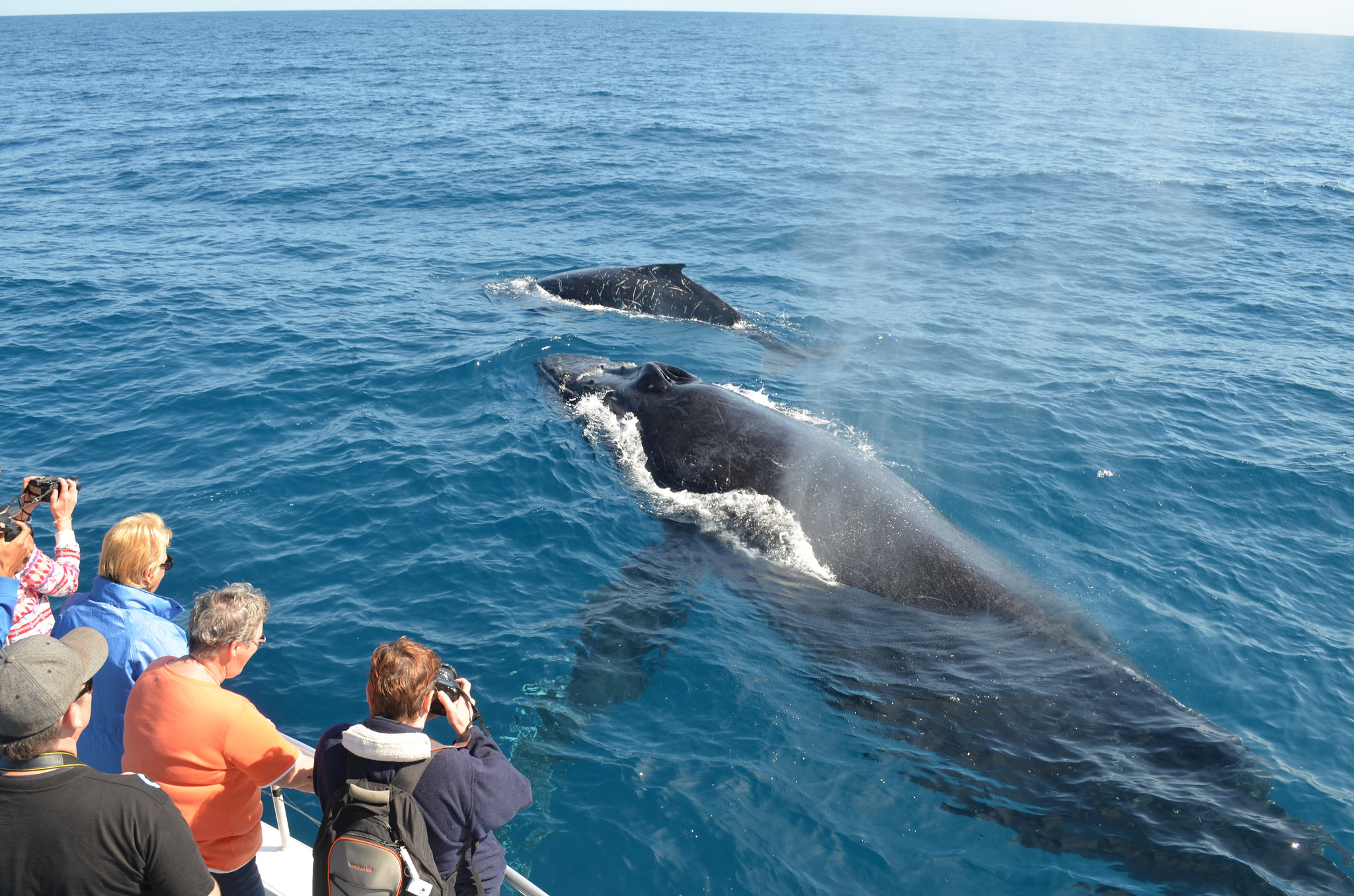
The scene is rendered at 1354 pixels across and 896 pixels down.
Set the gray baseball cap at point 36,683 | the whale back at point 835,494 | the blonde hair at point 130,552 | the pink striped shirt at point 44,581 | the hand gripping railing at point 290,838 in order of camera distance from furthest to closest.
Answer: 1. the whale back at point 835,494
2. the pink striped shirt at point 44,581
3. the blonde hair at point 130,552
4. the hand gripping railing at point 290,838
5. the gray baseball cap at point 36,683

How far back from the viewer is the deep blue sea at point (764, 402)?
8562 millimetres

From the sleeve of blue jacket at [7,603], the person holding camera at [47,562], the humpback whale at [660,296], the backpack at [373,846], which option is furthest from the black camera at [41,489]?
the humpback whale at [660,296]

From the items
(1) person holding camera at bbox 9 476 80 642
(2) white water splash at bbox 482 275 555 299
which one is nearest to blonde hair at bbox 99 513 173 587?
(1) person holding camera at bbox 9 476 80 642

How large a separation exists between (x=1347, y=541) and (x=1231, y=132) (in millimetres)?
59954

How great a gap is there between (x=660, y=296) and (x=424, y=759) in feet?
61.6

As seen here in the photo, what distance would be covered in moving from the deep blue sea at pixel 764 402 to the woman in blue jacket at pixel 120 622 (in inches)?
130

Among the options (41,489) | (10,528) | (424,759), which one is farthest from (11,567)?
(424,759)

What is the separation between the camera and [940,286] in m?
26.9

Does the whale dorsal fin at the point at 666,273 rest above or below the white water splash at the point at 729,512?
above

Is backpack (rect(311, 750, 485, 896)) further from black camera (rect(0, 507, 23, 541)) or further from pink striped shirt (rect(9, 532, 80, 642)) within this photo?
pink striped shirt (rect(9, 532, 80, 642))

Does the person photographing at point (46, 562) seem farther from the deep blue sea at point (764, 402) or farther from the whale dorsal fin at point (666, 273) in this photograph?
the whale dorsal fin at point (666, 273)

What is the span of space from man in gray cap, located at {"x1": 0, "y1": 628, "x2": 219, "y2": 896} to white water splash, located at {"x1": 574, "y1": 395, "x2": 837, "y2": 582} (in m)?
8.23

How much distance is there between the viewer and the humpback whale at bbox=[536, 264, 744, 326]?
22.4 meters

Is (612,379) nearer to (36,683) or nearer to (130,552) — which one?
(130,552)
